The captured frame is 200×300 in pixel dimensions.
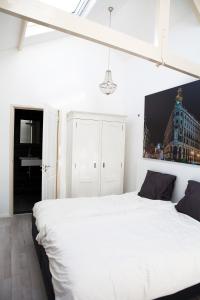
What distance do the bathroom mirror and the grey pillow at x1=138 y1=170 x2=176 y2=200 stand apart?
12.1 ft

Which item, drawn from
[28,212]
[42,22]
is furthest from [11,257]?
[42,22]

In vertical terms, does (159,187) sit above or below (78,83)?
below

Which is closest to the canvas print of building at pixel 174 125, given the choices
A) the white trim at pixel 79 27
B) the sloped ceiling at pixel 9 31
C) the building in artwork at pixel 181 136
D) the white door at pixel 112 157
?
the building in artwork at pixel 181 136

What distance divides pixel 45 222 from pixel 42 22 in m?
1.85

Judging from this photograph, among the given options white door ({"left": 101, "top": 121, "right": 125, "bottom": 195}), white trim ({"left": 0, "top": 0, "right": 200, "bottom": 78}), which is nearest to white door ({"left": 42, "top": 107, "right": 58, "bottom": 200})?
white door ({"left": 101, "top": 121, "right": 125, "bottom": 195})

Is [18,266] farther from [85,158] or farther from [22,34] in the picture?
[22,34]

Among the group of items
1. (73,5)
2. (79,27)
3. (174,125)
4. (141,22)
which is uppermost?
(141,22)

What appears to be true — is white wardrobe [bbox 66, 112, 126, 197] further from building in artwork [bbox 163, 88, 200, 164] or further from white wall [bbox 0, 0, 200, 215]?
building in artwork [bbox 163, 88, 200, 164]

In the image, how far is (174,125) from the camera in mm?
3174

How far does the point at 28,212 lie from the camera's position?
419 cm

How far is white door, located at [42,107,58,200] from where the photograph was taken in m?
3.68

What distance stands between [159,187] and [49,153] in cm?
201

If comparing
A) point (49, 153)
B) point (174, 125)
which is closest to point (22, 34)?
point (49, 153)

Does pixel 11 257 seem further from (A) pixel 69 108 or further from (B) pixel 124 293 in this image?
(A) pixel 69 108
